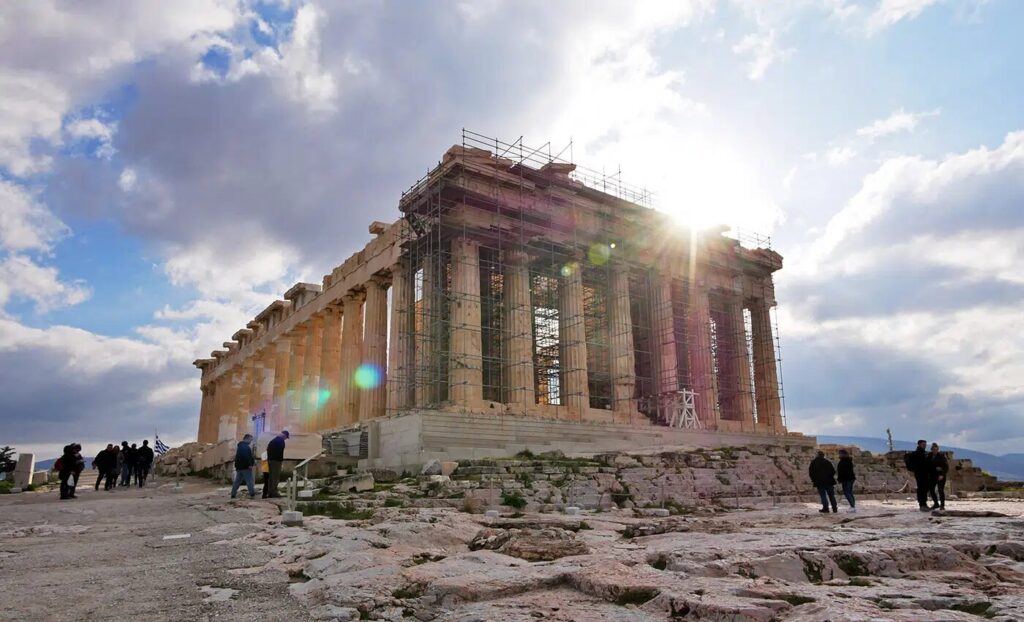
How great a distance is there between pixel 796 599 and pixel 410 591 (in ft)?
8.61

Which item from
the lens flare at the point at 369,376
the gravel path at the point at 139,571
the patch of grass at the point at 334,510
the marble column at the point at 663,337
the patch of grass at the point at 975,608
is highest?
the marble column at the point at 663,337

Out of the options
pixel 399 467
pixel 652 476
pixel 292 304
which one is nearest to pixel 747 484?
pixel 652 476

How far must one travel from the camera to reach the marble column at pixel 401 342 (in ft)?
95.2

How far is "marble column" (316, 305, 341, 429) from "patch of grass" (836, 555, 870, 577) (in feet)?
103

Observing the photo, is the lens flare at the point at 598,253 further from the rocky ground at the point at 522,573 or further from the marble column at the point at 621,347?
the rocky ground at the point at 522,573

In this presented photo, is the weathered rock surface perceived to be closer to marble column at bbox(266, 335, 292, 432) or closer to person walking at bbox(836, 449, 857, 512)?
person walking at bbox(836, 449, 857, 512)

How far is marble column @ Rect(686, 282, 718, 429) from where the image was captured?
3459 centimetres

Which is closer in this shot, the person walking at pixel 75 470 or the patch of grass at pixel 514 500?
the patch of grass at pixel 514 500

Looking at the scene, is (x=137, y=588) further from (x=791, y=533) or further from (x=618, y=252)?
(x=618, y=252)

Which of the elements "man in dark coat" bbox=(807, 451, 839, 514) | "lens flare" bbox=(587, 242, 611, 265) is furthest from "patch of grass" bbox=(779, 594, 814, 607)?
"lens flare" bbox=(587, 242, 611, 265)

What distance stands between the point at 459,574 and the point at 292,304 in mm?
38951

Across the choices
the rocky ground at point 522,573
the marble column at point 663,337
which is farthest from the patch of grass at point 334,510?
the marble column at point 663,337

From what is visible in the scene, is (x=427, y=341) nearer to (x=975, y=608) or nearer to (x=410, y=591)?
(x=410, y=591)

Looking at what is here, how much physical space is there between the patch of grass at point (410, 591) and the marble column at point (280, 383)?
3569 centimetres
